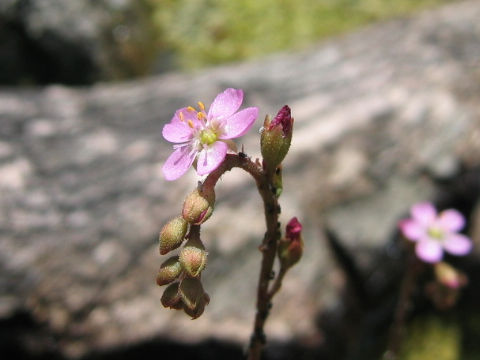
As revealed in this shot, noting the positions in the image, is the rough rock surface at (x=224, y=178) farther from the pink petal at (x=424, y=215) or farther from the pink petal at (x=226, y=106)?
the pink petal at (x=226, y=106)

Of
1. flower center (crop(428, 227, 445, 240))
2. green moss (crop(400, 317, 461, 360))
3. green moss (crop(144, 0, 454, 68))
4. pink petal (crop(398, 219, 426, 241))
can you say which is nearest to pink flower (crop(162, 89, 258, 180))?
pink petal (crop(398, 219, 426, 241))

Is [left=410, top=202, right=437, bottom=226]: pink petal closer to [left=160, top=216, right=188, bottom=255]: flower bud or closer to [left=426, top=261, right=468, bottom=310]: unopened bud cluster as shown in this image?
[left=426, top=261, right=468, bottom=310]: unopened bud cluster

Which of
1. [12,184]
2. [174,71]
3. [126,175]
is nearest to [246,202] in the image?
[126,175]

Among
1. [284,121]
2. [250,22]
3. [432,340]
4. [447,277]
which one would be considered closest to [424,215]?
[447,277]

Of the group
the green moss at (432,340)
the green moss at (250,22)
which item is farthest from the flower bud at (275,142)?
the green moss at (250,22)

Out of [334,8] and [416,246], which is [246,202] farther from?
[334,8]

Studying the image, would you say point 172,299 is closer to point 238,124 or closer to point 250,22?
point 238,124
